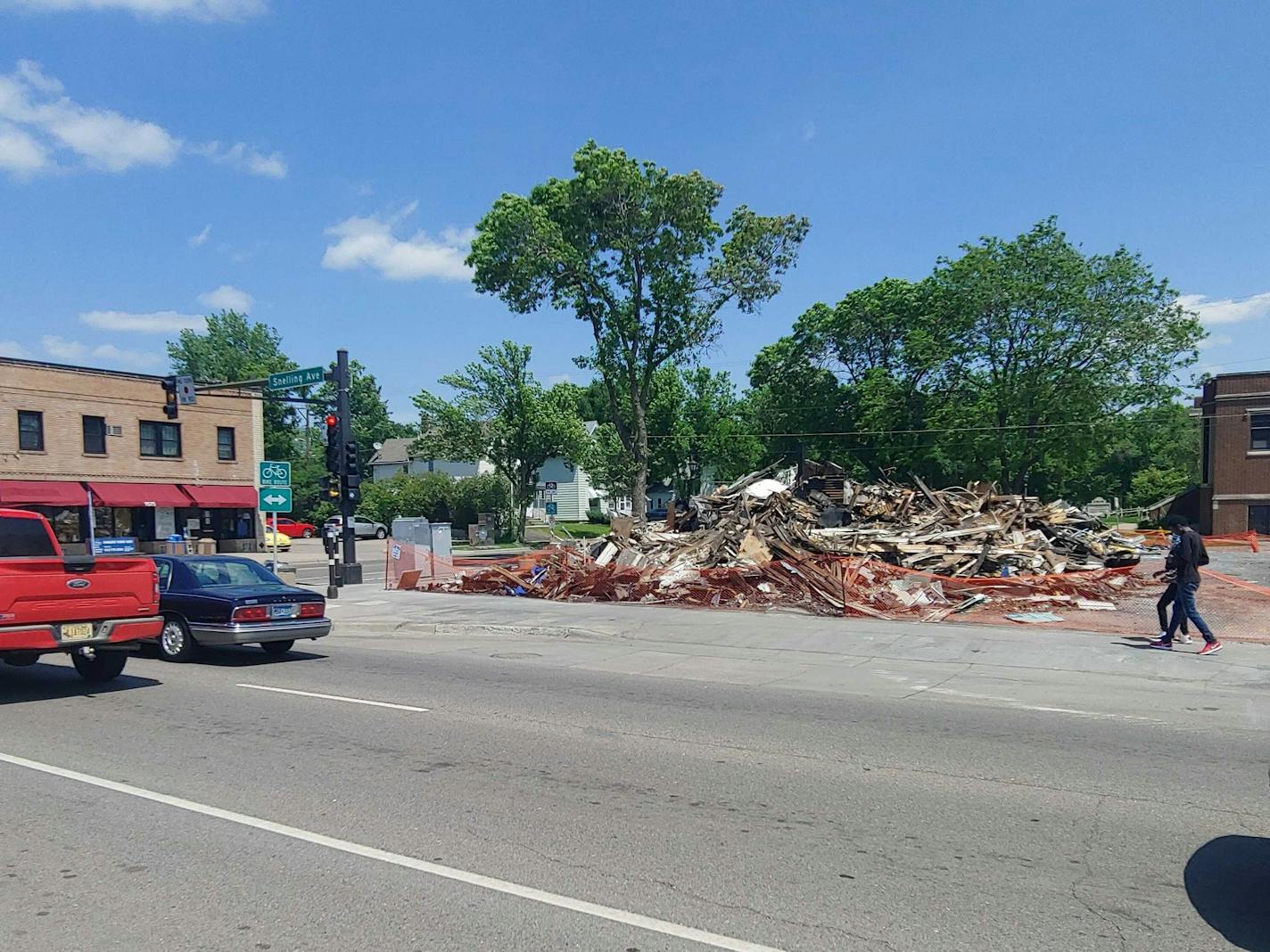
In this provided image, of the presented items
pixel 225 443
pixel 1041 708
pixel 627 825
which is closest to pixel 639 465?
pixel 225 443

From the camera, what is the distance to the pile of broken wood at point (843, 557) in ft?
60.6

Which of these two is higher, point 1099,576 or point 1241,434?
point 1241,434

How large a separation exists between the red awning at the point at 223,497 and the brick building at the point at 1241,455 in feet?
154

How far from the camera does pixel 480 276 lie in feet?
123

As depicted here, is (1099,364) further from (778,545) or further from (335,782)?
(335,782)

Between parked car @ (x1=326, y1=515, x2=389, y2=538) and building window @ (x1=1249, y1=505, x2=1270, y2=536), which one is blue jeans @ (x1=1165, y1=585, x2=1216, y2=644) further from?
parked car @ (x1=326, y1=515, x2=389, y2=538)

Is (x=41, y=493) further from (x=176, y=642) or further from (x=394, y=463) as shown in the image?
(x=394, y=463)

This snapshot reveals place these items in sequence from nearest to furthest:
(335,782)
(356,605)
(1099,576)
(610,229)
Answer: (335,782)
(1099,576)
(356,605)
(610,229)

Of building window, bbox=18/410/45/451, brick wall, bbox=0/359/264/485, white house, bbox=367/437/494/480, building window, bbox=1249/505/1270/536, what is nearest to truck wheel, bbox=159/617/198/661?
brick wall, bbox=0/359/264/485

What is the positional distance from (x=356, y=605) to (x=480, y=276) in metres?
19.9

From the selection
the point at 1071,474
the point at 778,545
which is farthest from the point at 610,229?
the point at 1071,474

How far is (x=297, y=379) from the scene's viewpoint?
2450 centimetres

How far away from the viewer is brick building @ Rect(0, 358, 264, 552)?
37.0 meters

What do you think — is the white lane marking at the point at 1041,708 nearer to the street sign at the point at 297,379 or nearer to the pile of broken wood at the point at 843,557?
the pile of broken wood at the point at 843,557
